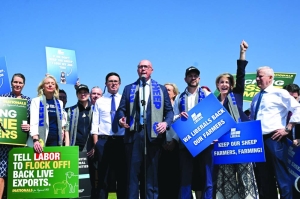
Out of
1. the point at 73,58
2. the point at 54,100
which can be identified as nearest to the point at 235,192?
the point at 54,100

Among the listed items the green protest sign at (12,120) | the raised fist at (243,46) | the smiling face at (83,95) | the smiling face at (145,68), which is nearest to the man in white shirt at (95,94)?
the smiling face at (83,95)

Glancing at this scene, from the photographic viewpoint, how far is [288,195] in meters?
5.38

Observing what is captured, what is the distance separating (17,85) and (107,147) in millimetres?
1724

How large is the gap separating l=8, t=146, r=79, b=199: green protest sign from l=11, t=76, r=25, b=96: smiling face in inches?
38.1

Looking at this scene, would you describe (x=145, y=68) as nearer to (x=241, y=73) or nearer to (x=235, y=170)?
(x=241, y=73)

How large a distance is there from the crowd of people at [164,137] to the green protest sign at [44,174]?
8.7 inches

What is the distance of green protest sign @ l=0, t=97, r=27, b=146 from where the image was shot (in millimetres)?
6055

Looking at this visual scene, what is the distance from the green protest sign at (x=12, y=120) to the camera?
605 centimetres

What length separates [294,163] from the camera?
5.64 metres

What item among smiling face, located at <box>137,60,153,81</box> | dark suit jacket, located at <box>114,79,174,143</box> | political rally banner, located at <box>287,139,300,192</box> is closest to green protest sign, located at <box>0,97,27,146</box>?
dark suit jacket, located at <box>114,79,174,143</box>

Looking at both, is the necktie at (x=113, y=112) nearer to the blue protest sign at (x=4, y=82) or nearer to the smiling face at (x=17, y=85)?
the smiling face at (x=17, y=85)

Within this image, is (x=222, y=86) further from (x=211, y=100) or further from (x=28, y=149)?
(x=28, y=149)

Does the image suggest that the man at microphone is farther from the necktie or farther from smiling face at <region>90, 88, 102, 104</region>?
smiling face at <region>90, 88, 102, 104</region>

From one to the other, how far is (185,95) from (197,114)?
44 centimetres
